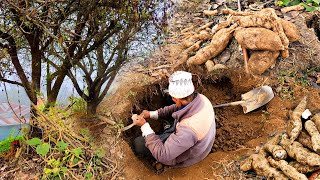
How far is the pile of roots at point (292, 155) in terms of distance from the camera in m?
2.70

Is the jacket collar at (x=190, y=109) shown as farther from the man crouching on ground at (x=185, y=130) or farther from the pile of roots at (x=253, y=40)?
the pile of roots at (x=253, y=40)

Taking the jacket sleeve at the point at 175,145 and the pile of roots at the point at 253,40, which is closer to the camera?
the jacket sleeve at the point at 175,145

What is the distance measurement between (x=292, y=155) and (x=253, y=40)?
158 centimetres

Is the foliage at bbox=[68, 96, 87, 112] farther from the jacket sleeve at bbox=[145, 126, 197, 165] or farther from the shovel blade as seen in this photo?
the shovel blade

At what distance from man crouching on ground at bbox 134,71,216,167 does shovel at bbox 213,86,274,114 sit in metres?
0.85

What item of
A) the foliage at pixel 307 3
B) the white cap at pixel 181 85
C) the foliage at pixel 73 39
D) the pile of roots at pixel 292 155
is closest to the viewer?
the foliage at pixel 73 39

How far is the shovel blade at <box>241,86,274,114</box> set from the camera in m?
3.79

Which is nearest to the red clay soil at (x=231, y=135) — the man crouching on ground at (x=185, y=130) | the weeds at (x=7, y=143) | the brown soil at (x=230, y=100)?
the brown soil at (x=230, y=100)

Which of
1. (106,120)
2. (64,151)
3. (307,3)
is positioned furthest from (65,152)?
(307,3)

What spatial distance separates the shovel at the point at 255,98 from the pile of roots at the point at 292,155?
24.9 inches

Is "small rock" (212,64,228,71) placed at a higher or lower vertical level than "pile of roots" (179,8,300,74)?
lower

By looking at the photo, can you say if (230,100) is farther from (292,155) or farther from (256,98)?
(292,155)

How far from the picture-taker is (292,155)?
2809 mm

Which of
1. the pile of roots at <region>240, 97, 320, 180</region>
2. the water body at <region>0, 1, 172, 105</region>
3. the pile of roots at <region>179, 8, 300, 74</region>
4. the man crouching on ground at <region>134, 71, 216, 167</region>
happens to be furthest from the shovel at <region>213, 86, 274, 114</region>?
the water body at <region>0, 1, 172, 105</region>
